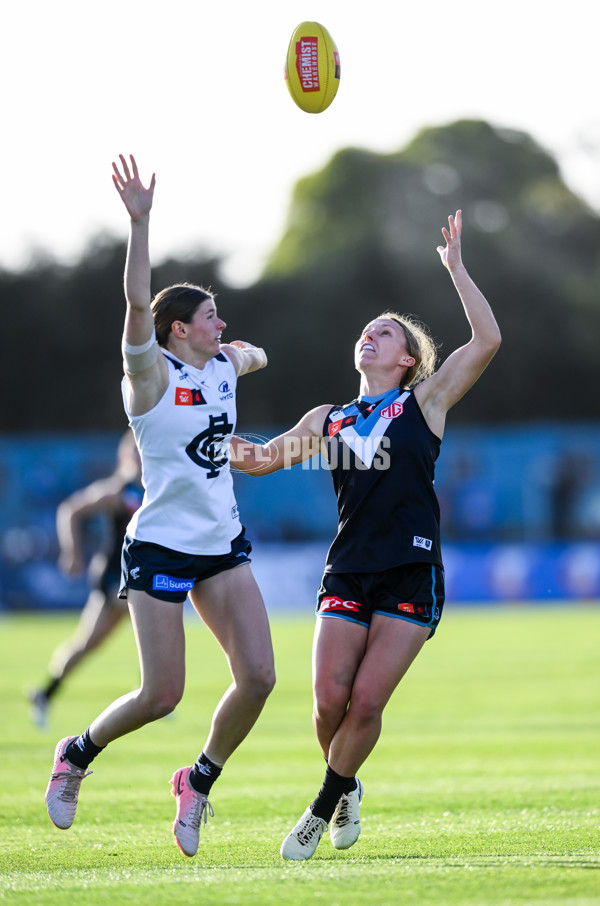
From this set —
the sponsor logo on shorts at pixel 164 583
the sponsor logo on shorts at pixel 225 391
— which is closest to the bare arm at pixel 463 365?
the sponsor logo on shorts at pixel 225 391

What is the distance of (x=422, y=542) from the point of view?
579 cm

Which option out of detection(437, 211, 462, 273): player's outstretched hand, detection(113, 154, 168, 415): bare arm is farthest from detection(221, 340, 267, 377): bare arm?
detection(437, 211, 462, 273): player's outstretched hand

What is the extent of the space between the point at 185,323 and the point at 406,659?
1854mm

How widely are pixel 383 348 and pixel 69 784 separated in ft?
8.49

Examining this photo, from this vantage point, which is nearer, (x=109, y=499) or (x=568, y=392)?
(x=109, y=499)

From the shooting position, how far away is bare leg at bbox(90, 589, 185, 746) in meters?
5.62

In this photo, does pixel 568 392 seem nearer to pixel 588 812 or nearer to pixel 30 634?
pixel 30 634

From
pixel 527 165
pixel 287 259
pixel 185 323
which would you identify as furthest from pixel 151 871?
pixel 527 165

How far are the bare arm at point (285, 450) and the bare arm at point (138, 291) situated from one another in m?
0.76

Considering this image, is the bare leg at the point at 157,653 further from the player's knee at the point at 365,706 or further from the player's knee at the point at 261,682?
the player's knee at the point at 365,706

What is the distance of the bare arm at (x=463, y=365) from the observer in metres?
5.95

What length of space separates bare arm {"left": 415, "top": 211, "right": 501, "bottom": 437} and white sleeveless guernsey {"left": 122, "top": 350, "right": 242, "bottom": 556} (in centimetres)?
101

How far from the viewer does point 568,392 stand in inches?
1679

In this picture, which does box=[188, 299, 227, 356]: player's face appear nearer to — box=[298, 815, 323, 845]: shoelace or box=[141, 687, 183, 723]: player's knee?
box=[141, 687, 183, 723]: player's knee
